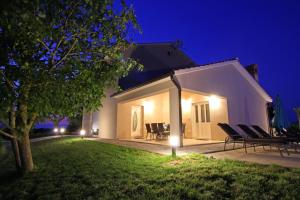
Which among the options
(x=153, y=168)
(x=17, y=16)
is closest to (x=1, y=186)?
(x=153, y=168)

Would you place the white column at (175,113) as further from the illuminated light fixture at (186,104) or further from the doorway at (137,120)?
the doorway at (137,120)

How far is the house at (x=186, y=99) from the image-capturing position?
359 inches

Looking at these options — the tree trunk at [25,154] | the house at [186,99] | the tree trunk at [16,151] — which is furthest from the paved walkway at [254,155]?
the tree trunk at [16,151]

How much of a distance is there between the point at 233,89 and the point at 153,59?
8040 mm

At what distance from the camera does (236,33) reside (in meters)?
71.6

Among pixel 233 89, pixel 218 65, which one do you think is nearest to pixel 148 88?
pixel 218 65

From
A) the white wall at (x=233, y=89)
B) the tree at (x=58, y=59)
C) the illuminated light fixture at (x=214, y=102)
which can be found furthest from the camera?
the illuminated light fixture at (x=214, y=102)

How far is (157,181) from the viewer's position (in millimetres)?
3863

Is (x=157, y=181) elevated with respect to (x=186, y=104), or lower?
lower

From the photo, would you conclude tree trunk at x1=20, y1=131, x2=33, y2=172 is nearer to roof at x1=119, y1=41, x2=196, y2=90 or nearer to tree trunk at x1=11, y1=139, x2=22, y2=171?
tree trunk at x1=11, y1=139, x2=22, y2=171

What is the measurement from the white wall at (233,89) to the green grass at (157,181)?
16.3 feet

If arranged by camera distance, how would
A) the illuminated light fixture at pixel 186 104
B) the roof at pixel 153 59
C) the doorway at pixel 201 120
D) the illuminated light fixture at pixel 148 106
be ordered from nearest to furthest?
1. the doorway at pixel 201 120
2. the illuminated light fixture at pixel 186 104
3. the roof at pixel 153 59
4. the illuminated light fixture at pixel 148 106

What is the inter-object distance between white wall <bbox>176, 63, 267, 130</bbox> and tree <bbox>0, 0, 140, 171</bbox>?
179 inches

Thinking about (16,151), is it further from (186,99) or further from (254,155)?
(186,99)
